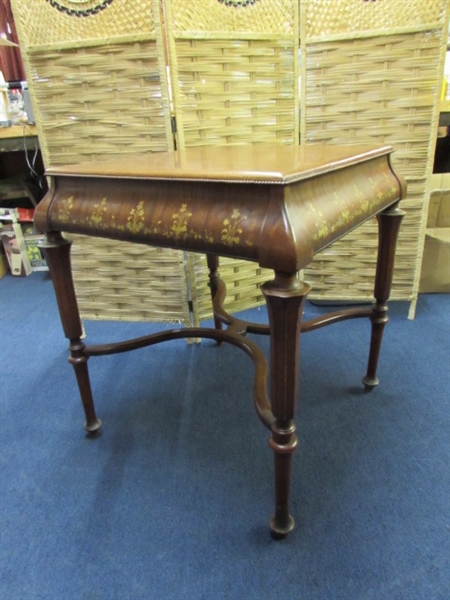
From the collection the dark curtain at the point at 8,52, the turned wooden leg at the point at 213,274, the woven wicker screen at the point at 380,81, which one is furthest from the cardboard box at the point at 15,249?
the woven wicker screen at the point at 380,81

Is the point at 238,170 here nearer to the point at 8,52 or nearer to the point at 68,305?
the point at 68,305

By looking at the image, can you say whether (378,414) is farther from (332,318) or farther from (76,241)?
(76,241)

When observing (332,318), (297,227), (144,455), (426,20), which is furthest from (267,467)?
(426,20)

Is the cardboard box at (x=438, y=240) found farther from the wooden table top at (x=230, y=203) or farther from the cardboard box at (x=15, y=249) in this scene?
the cardboard box at (x=15, y=249)

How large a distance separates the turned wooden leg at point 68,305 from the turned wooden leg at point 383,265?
743 mm

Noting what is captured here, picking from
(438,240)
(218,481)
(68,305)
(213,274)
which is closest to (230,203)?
(68,305)

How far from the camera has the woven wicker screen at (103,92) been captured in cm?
125

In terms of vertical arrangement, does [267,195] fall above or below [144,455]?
above

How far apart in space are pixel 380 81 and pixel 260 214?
1.14 meters

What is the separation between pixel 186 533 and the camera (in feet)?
2.75

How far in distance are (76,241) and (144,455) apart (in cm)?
85

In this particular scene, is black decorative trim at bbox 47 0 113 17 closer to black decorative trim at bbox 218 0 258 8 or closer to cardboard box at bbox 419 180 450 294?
black decorative trim at bbox 218 0 258 8

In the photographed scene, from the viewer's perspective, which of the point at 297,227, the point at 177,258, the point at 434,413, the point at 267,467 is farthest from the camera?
Answer: the point at 177,258

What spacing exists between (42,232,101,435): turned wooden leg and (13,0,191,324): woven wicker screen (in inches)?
21.3
